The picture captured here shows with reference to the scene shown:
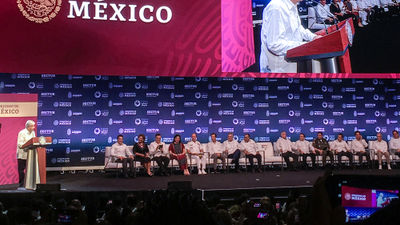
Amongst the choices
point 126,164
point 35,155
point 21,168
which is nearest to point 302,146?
point 126,164

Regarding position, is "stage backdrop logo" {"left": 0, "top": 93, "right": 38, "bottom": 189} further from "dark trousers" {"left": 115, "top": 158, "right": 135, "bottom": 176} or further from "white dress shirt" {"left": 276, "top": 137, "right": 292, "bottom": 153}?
"white dress shirt" {"left": 276, "top": 137, "right": 292, "bottom": 153}

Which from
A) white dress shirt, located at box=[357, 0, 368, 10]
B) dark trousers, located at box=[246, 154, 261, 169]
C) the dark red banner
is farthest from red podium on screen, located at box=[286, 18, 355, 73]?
dark trousers, located at box=[246, 154, 261, 169]

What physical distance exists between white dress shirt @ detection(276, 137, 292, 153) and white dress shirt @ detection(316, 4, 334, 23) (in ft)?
10.5

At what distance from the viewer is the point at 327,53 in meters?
9.37

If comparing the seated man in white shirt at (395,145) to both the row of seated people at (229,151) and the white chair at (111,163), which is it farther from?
the white chair at (111,163)

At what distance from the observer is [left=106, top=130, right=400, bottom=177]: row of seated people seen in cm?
946

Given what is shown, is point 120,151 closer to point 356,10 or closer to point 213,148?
point 213,148

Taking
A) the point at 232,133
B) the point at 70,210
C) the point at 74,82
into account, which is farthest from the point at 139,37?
the point at 70,210

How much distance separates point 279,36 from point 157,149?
392 centimetres

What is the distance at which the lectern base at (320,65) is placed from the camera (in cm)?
940

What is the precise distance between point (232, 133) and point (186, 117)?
4.48 feet

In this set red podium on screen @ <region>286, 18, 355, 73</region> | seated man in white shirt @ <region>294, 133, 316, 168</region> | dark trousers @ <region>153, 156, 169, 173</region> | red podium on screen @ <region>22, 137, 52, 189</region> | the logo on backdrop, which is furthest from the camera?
seated man in white shirt @ <region>294, 133, 316, 168</region>

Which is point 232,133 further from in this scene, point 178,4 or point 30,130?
point 30,130

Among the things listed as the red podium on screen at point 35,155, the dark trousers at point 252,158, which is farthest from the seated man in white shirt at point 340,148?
the red podium on screen at point 35,155
